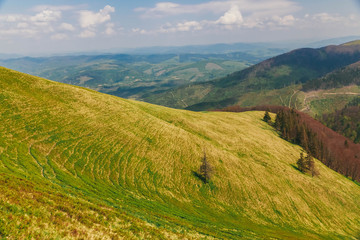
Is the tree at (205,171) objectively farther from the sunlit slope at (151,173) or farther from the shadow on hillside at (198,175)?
the sunlit slope at (151,173)

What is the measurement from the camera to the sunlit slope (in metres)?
31.2

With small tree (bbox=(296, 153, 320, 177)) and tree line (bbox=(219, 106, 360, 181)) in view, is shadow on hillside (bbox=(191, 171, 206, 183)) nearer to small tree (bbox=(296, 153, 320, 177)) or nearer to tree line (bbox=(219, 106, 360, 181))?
small tree (bbox=(296, 153, 320, 177))

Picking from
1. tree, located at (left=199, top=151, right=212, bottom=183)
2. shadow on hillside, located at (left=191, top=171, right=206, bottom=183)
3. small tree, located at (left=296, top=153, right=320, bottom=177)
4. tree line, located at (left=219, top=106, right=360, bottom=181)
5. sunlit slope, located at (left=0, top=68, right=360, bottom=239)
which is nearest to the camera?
sunlit slope, located at (left=0, top=68, right=360, bottom=239)

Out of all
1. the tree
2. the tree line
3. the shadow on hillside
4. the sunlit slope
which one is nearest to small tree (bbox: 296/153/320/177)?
the sunlit slope

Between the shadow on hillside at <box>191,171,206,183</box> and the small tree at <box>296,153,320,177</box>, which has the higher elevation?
the shadow on hillside at <box>191,171,206,183</box>

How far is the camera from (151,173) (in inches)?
1896

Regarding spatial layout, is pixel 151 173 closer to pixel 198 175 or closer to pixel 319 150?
pixel 198 175

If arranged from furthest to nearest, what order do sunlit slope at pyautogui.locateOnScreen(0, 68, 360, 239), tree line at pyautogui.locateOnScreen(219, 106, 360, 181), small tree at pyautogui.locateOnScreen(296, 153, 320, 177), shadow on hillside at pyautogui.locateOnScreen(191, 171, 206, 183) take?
1. tree line at pyautogui.locateOnScreen(219, 106, 360, 181)
2. small tree at pyautogui.locateOnScreen(296, 153, 320, 177)
3. shadow on hillside at pyautogui.locateOnScreen(191, 171, 206, 183)
4. sunlit slope at pyautogui.locateOnScreen(0, 68, 360, 239)

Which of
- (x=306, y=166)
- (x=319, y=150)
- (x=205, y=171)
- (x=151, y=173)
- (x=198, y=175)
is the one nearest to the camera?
(x=151, y=173)

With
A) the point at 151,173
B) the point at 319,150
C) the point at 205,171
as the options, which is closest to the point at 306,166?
the point at 205,171

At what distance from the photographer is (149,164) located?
50938mm

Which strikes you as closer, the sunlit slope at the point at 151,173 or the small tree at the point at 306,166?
the sunlit slope at the point at 151,173

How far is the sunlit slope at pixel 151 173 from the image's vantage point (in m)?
31.2

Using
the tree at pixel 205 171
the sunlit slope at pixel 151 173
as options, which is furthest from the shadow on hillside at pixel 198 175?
the sunlit slope at pixel 151 173
